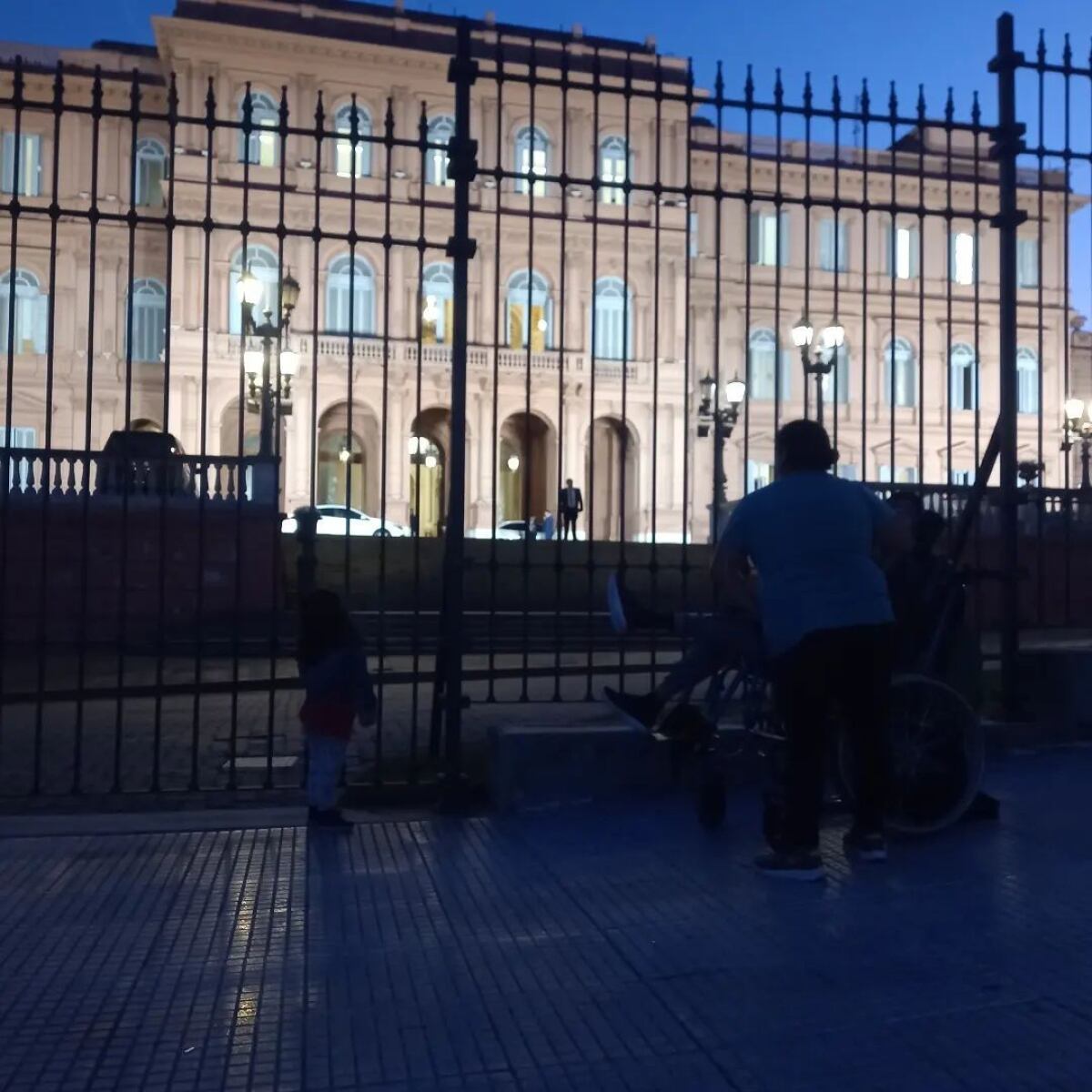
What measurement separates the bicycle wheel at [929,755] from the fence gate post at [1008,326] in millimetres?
1899

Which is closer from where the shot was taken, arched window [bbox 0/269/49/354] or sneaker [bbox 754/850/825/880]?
sneaker [bbox 754/850/825/880]

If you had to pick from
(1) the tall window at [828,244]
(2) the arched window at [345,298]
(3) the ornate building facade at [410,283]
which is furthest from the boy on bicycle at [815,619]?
(1) the tall window at [828,244]

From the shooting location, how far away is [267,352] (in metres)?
13.7

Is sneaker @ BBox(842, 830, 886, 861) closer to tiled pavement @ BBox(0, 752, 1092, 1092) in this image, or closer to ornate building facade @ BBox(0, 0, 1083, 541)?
tiled pavement @ BBox(0, 752, 1092, 1092)

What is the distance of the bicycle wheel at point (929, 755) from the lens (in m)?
5.72

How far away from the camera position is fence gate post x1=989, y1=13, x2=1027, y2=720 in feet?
24.6

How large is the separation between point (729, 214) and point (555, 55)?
13.4 m

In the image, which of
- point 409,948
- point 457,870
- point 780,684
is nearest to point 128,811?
point 457,870

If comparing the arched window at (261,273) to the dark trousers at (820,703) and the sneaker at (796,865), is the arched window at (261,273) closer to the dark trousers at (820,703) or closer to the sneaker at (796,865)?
the dark trousers at (820,703)

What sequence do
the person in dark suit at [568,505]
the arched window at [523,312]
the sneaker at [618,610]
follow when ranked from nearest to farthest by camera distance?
the sneaker at [618,610] < the person in dark suit at [568,505] < the arched window at [523,312]

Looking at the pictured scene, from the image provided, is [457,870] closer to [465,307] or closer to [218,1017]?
[218,1017]

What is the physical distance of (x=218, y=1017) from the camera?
3.78 m

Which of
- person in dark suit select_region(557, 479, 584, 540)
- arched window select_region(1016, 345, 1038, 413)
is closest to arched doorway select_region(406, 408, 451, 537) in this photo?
person in dark suit select_region(557, 479, 584, 540)

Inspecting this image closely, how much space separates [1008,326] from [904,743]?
306 cm
